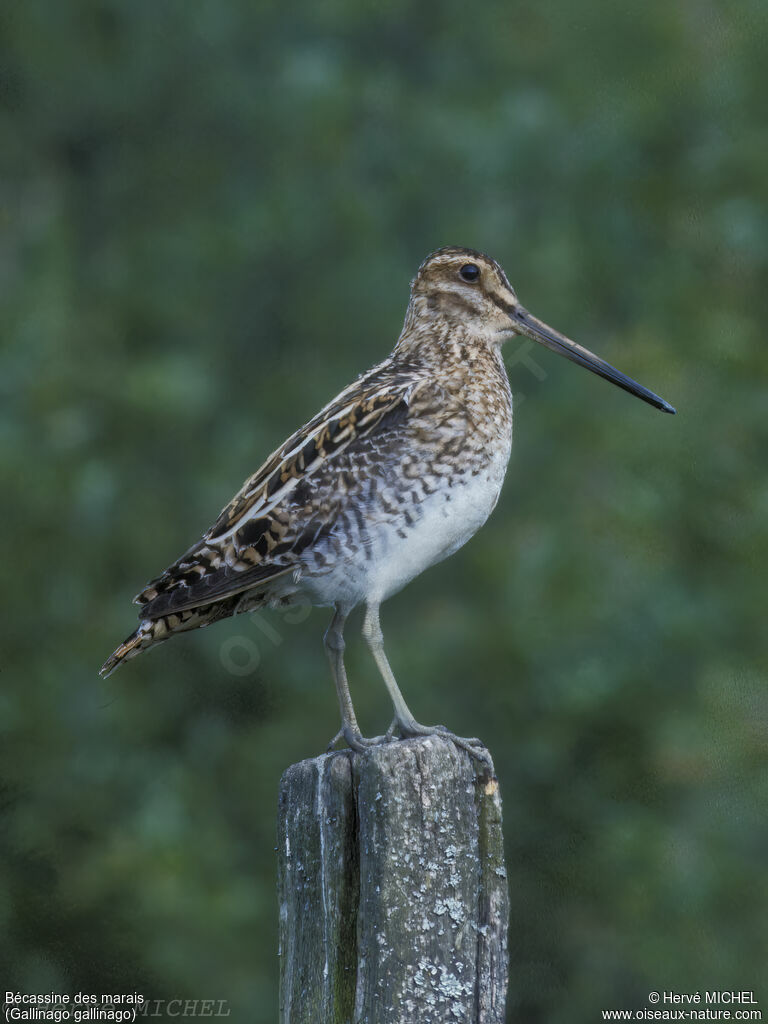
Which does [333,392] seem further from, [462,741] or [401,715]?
[462,741]

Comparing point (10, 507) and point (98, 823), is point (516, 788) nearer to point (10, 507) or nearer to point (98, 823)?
point (98, 823)

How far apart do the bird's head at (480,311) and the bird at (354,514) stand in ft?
1.13

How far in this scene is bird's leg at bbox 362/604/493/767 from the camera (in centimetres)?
320

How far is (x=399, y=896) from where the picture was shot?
2.85m

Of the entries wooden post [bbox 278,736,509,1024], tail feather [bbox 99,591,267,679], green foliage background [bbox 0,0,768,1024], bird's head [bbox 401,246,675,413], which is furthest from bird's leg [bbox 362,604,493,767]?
green foliage background [bbox 0,0,768,1024]

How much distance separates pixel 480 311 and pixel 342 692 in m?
1.19

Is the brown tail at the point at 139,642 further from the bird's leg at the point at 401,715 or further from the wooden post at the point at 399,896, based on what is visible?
the wooden post at the point at 399,896

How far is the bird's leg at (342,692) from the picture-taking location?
359 centimetres

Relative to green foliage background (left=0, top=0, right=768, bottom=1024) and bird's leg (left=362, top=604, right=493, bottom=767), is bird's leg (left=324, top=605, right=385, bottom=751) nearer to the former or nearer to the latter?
bird's leg (left=362, top=604, right=493, bottom=767)

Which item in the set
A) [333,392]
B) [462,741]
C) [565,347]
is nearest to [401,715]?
[462,741]

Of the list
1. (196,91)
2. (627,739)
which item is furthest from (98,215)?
(627,739)

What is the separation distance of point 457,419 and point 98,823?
3.54 meters

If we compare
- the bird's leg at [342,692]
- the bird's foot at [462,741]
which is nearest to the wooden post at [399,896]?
the bird's foot at [462,741]

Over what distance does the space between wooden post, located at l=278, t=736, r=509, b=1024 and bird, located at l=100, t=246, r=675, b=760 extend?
2.43 feet
